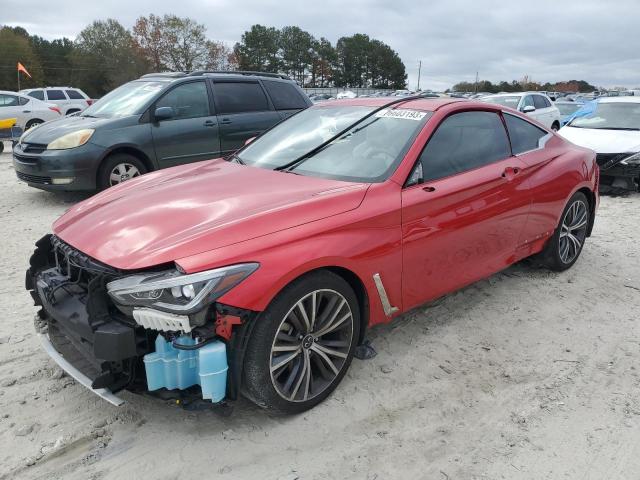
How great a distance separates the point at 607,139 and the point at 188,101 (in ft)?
23.0

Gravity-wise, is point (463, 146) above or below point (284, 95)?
below

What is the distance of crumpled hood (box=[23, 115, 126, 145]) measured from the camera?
23.1ft

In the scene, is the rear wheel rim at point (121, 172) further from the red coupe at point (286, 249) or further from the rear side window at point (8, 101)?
the rear side window at point (8, 101)

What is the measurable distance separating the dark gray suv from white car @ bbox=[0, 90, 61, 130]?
411 inches

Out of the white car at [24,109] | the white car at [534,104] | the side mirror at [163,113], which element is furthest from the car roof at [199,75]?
the white car at [24,109]

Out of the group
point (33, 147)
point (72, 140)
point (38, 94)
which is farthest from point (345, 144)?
point (38, 94)

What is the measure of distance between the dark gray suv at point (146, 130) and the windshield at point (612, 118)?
6.12 metres

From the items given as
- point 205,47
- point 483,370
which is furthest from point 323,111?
point 205,47

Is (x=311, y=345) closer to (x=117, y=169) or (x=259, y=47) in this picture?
(x=117, y=169)

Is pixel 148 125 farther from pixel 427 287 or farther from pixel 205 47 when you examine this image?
pixel 205 47

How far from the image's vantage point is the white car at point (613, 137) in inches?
333

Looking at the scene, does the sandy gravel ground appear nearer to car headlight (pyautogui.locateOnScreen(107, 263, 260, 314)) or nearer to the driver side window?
car headlight (pyautogui.locateOnScreen(107, 263, 260, 314))

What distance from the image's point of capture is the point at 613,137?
29.6 feet

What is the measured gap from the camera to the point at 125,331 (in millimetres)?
2316
